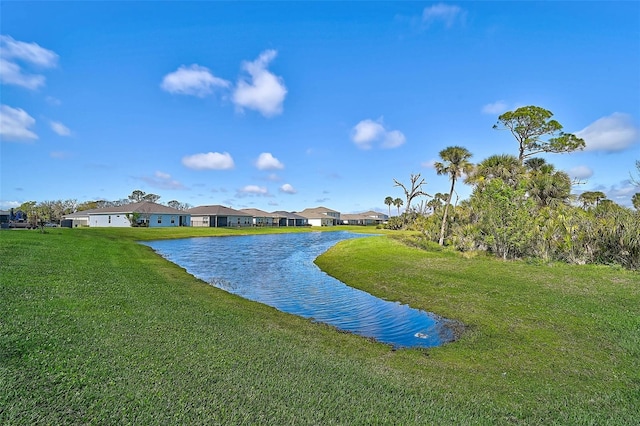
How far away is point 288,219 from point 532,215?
83.4m

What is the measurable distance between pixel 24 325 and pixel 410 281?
A: 1305 cm

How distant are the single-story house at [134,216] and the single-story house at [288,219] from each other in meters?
33.1

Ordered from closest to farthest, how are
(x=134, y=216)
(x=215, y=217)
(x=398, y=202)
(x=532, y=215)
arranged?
(x=532, y=215)
(x=134, y=216)
(x=215, y=217)
(x=398, y=202)

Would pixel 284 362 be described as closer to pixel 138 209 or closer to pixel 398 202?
pixel 138 209

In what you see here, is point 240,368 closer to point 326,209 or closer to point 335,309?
point 335,309

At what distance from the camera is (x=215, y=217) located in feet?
248

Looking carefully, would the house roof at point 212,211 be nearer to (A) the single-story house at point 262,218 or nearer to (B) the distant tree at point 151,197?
(A) the single-story house at point 262,218

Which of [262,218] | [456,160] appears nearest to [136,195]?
[262,218]

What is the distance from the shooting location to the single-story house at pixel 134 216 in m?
58.8

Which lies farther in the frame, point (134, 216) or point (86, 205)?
point (86, 205)

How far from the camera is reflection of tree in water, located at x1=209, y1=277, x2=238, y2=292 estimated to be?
15.4 metres

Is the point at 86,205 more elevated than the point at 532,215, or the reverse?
the point at 86,205

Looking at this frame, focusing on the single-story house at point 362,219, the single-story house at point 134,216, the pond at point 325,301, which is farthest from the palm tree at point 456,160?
the single-story house at point 362,219

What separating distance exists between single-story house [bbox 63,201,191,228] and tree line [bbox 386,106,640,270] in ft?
155
